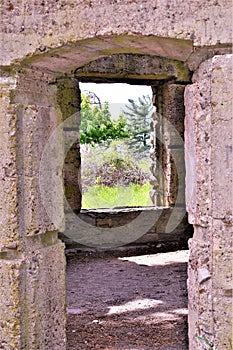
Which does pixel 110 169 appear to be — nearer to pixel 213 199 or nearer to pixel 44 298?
pixel 44 298

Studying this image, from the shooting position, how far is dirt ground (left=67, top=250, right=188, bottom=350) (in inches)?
160

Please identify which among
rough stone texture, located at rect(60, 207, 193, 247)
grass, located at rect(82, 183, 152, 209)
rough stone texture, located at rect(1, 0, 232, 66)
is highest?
rough stone texture, located at rect(1, 0, 232, 66)

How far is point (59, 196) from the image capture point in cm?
293

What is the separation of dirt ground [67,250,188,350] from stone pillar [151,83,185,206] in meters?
0.97

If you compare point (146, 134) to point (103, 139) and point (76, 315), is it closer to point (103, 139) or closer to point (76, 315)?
point (103, 139)

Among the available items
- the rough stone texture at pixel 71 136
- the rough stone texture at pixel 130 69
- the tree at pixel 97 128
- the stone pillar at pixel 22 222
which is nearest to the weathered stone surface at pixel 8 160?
the stone pillar at pixel 22 222

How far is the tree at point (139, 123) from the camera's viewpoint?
13.3 meters

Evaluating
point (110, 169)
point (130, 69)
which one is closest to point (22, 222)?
point (130, 69)

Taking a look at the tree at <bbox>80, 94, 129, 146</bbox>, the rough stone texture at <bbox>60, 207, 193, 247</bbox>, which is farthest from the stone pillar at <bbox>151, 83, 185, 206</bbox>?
the tree at <bbox>80, 94, 129, 146</bbox>

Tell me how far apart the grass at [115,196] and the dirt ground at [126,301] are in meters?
2.11

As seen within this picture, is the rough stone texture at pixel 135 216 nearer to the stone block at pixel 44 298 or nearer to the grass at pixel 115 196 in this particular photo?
the grass at pixel 115 196

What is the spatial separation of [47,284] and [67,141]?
4.92m

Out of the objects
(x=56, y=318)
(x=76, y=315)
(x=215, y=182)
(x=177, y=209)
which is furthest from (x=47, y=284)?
(x=177, y=209)

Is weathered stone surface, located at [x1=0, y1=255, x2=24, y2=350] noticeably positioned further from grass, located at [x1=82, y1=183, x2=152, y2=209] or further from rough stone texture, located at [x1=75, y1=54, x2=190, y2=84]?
grass, located at [x1=82, y1=183, x2=152, y2=209]
